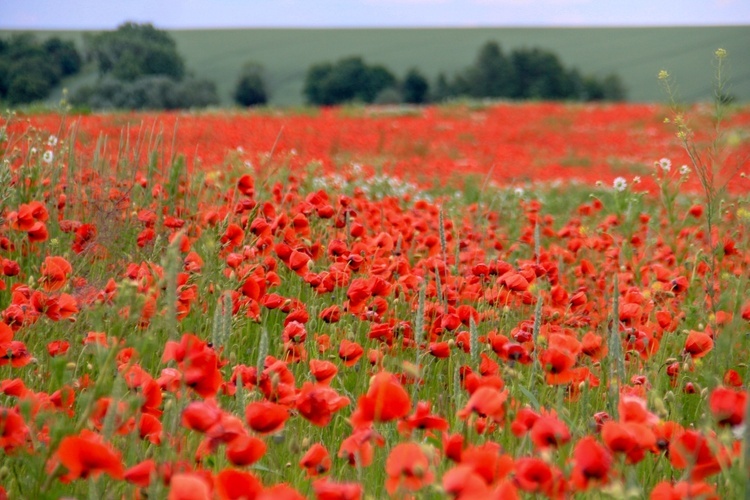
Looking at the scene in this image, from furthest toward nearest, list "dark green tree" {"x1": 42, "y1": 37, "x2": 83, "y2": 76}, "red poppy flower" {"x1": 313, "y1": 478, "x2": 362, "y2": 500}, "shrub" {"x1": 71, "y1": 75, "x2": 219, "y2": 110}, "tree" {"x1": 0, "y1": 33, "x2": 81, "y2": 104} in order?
1. "shrub" {"x1": 71, "y1": 75, "x2": 219, "y2": 110}
2. "dark green tree" {"x1": 42, "y1": 37, "x2": 83, "y2": 76}
3. "tree" {"x1": 0, "y1": 33, "x2": 81, "y2": 104}
4. "red poppy flower" {"x1": 313, "y1": 478, "x2": 362, "y2": 500}

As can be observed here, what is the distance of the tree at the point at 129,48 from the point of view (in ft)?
20.0

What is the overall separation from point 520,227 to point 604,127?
14.8m

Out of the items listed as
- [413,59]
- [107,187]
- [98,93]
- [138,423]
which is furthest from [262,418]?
[413,59]

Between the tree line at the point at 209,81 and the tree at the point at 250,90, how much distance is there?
41 mm

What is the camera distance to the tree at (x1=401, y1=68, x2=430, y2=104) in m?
37.4

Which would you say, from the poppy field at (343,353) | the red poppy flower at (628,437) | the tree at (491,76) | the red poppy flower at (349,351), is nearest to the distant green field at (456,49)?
the tree at (491,76)

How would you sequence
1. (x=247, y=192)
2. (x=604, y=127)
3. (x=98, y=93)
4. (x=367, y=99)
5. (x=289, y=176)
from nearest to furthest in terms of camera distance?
(x=247, y=192) → (x=289, y=176) → (x=98, y=93) → (x=604, y=127) → (x=367, y=99)

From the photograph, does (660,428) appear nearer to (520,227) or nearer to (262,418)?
(262,418)

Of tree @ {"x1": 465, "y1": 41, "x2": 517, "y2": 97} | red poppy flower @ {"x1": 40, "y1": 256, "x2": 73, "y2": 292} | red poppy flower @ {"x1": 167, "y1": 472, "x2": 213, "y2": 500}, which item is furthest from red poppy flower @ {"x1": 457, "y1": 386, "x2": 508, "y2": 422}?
tree @ {"x1": 465, "y1": 41, "x2": 517, "y2": 97}

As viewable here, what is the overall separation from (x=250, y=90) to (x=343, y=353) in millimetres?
31586

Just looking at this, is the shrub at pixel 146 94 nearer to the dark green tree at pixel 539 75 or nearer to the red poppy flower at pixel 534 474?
the red poppy flower at pixel 534 474

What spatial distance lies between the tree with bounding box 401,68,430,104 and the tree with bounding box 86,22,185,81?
30.1m

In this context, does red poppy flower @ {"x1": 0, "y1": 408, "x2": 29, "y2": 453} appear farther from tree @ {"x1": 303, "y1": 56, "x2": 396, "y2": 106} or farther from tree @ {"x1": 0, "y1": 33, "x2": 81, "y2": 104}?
tree @ {"x1": 303, "y1": 56, "x2": 396, "y2": 106}

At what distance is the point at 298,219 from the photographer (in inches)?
114
